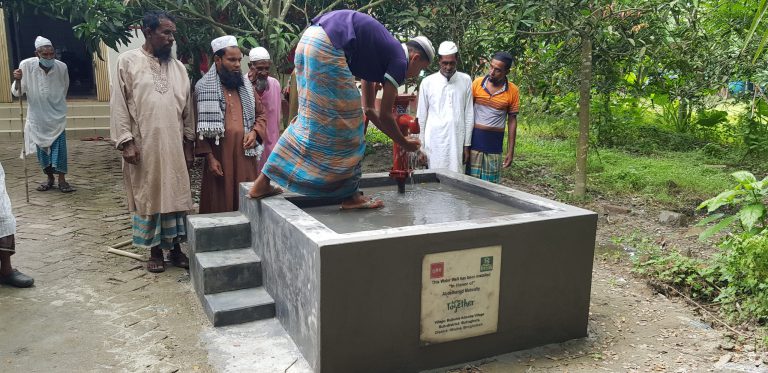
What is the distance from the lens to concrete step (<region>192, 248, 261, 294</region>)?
3.92 meters

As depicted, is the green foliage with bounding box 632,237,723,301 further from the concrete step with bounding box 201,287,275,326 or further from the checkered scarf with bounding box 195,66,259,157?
the checkered scarf with bounding box 195,66,259,157

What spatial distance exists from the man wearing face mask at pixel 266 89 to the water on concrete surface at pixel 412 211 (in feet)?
3.88

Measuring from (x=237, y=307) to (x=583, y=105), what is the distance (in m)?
4.45

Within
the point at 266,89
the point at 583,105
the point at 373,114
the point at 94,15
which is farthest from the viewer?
the point at 583,105

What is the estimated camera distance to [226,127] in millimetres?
4699

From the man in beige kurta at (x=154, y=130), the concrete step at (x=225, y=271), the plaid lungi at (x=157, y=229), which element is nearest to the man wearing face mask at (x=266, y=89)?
the man in beige kurta at (x=154, y=130)

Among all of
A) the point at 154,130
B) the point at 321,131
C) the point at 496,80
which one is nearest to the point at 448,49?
the point at 496,80

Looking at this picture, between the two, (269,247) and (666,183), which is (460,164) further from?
(666,183)

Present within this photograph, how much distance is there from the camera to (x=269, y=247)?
3.80 m

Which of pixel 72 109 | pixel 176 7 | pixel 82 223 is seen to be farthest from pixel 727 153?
pixel 72 109

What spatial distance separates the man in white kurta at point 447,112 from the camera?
5.66 metres

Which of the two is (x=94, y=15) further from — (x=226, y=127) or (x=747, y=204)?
(x=747, y=204)

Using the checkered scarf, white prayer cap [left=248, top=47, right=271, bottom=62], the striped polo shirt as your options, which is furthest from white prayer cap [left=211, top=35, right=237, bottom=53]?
the striped polo shirt

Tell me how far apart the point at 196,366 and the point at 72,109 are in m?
10.1
